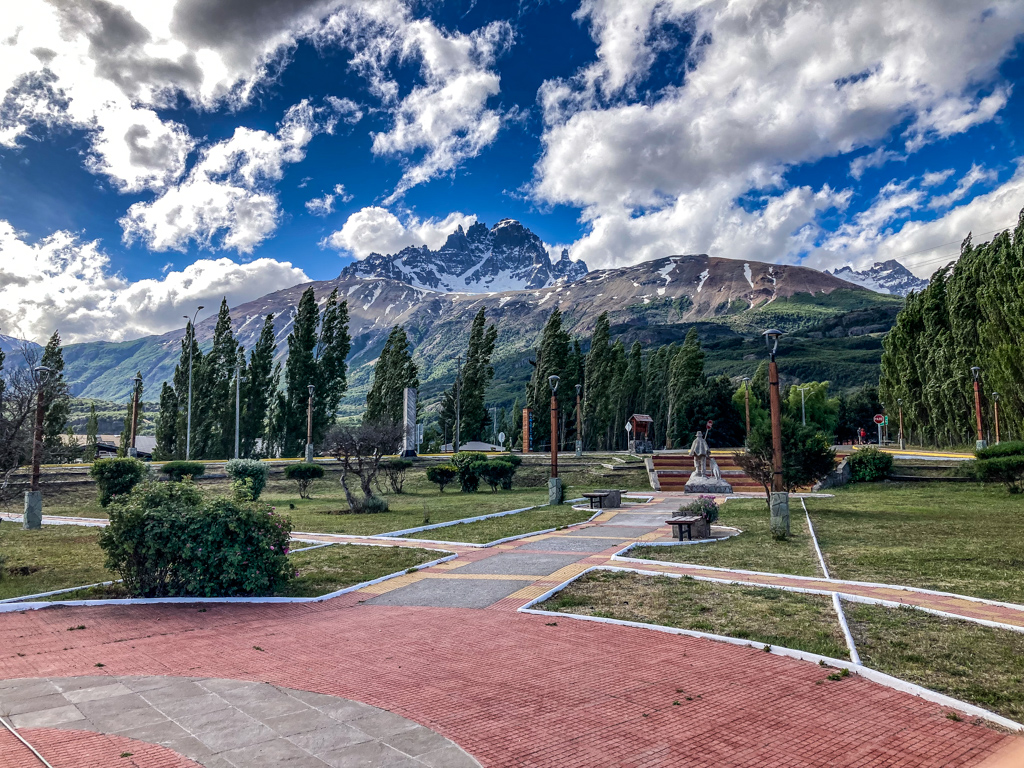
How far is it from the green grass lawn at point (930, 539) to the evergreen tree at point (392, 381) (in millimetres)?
35428

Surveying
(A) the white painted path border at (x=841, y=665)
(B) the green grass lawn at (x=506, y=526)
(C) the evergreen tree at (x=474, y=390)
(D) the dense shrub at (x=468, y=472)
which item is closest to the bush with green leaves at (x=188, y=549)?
(A) the white painted path border at (x=841, y=665)

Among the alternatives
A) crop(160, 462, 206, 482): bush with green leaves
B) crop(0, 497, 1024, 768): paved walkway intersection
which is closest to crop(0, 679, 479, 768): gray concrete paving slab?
crop(0, 497, 1024, 768): paved walkway intersection

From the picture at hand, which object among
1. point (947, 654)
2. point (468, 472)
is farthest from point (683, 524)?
point (468, 472)

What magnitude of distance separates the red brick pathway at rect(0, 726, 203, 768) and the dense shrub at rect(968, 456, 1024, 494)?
2427 cm

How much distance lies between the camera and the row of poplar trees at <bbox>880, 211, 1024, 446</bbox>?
29141 mm

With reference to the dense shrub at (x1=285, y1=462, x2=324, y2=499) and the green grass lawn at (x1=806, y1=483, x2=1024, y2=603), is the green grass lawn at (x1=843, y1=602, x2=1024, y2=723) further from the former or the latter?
the dense shrub at (x1=285, y1=462, x2=324, y2=499)

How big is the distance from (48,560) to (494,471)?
17814mm

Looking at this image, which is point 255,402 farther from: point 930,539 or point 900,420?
point 900,420

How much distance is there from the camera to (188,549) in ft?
29.6

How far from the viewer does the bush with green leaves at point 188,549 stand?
29.9 ft

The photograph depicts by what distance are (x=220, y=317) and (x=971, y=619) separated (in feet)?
177

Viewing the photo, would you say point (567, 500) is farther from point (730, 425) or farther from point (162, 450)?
point (730, 425)

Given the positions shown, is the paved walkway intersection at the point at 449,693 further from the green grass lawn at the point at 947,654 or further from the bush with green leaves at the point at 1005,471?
the bush with green leaves at the point at 1005,471

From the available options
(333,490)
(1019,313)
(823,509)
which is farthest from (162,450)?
(1019,313)
